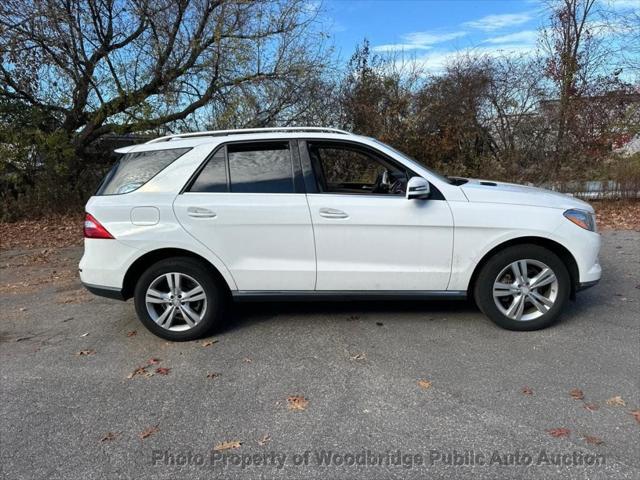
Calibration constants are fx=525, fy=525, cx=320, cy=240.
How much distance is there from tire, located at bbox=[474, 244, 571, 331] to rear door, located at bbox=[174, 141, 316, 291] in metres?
1.49

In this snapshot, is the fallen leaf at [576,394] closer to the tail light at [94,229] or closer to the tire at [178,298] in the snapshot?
the tire at [178,298]

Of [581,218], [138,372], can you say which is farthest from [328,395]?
[581,218]

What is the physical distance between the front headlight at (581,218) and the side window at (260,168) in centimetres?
233

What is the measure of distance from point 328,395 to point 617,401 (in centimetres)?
184

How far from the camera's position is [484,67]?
12.8 meters

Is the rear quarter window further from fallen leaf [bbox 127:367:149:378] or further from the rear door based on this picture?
fallen leaf [bbox 127:367:149:378]

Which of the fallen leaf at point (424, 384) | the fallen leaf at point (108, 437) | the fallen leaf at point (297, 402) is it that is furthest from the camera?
the fallen leaf at point (424, 384)

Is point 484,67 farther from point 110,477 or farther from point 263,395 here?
point 110,477

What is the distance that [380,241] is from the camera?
435cm

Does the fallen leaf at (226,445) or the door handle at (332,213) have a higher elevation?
the door handle at (332,213)

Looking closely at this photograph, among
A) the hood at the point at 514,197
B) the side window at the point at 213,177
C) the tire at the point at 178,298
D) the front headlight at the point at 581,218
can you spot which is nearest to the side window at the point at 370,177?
the hood at the point at 514,197

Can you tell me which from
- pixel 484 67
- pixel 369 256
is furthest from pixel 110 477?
pixel 484 67

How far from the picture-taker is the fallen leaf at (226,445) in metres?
2.95

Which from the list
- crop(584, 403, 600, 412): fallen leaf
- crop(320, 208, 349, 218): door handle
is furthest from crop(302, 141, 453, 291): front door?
crop(584, 403, 600, 412): fallen leaf
